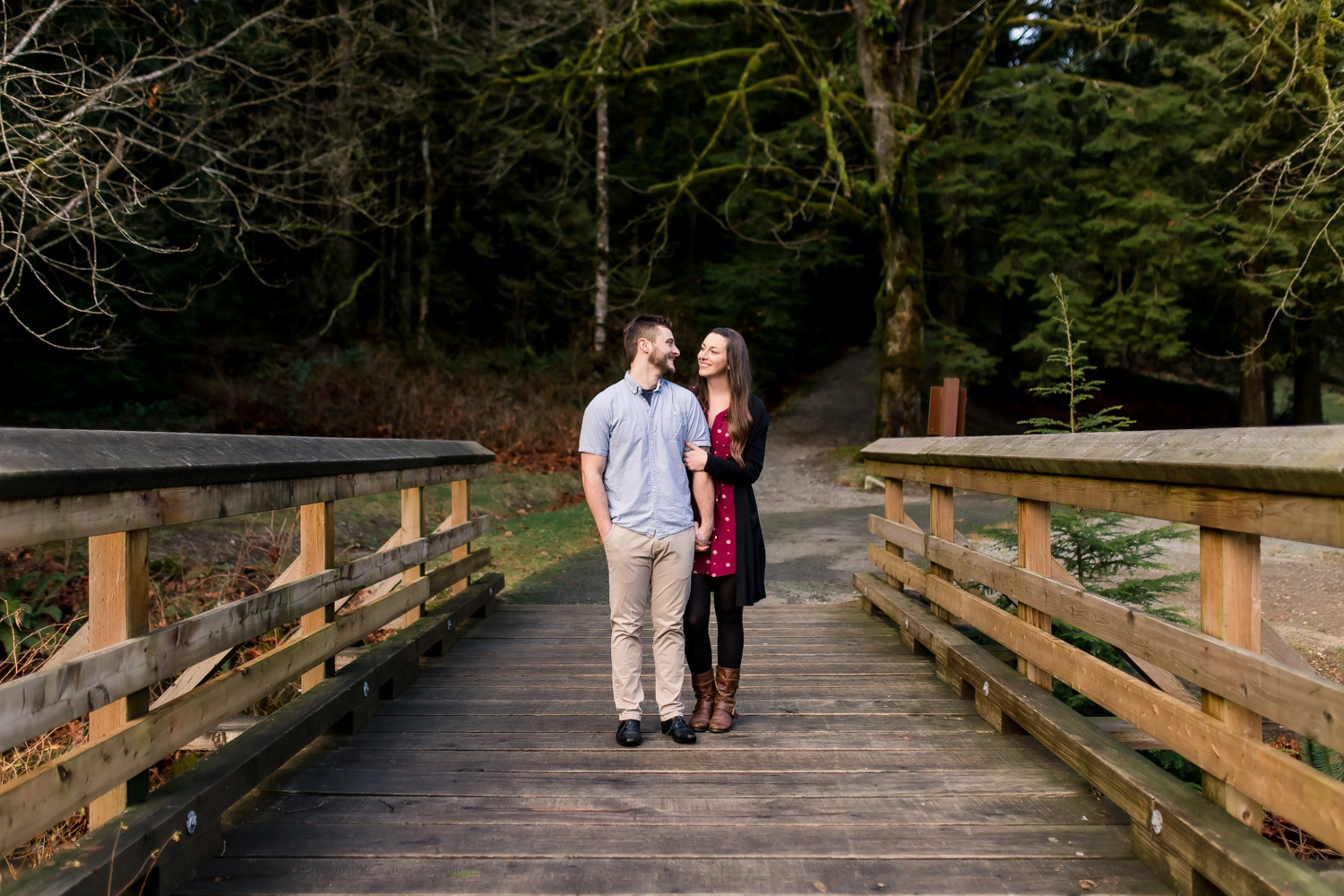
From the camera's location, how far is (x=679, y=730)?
13.3ft

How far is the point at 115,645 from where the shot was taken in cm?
256

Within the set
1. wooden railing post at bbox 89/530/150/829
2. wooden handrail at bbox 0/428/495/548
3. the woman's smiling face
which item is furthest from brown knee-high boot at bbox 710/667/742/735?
wooden railing post at bbox 89/530/150/829

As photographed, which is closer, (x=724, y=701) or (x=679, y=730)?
(x=679, y=730)

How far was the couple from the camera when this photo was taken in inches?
160

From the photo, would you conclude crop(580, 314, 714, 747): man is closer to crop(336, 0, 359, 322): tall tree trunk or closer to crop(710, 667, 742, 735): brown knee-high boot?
crop(710, 667, 742, 735): brown knee-high boot

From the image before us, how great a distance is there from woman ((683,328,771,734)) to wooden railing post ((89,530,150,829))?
2281 millimetres

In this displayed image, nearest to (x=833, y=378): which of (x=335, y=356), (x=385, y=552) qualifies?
(x=335, y=356)

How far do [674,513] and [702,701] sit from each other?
2.97ft

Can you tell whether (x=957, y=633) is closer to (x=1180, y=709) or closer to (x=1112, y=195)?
(x=1180, y=709)

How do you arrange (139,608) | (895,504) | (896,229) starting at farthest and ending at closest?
1. (896,229)
2. (895,504)
3. (139,608)

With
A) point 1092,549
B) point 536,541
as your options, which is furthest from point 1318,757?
point 536,541

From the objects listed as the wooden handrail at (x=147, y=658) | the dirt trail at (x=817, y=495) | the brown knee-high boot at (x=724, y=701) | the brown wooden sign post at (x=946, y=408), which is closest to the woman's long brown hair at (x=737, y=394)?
the brown knee-high boot at (x=724, y=701)

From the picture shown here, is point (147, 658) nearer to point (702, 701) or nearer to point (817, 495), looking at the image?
point (702, 701)

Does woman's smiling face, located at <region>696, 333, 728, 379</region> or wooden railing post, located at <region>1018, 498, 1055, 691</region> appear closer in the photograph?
wooden railing post, located at <region>1018, 498, 1055, 691</region>
